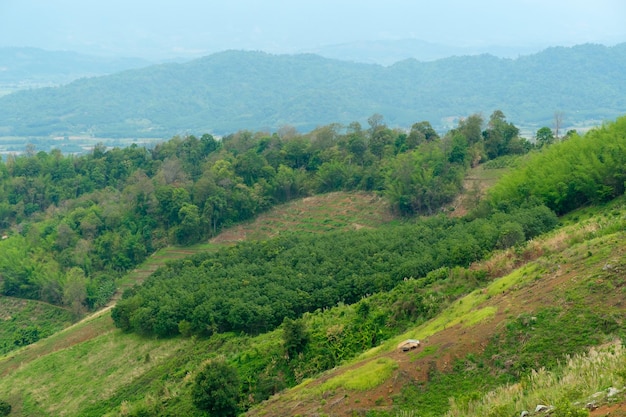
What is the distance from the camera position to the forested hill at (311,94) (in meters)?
150

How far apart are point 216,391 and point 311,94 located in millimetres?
146572

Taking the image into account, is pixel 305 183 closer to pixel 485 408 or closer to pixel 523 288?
pixel 523 288

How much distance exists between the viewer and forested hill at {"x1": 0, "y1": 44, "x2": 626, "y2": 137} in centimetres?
15012

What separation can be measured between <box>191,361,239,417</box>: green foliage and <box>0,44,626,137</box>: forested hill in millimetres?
121994

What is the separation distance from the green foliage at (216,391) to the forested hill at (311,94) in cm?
12199

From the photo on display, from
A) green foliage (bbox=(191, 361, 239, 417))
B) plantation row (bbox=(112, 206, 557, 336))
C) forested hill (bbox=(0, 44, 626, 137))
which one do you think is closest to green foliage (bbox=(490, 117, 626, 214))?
plantation row (bbox=(112, 206, 557, 336))

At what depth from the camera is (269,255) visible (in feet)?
112

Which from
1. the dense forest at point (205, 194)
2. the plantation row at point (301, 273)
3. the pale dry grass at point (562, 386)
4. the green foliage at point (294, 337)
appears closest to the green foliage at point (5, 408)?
the plantation row at point (301, 273)

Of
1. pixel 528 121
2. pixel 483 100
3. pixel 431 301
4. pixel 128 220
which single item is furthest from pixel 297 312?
pixel 483 100

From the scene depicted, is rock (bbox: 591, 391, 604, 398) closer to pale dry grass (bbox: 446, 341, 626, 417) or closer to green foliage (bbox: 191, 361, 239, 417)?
pale dry grass (bbox: 446, 341, 626, 417)

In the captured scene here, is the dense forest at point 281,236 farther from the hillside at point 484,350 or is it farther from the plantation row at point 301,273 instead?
the hillside at point 484,350

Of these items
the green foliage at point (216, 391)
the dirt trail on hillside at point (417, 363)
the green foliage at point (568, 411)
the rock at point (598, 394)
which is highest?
the green foliage at point (568, 411)

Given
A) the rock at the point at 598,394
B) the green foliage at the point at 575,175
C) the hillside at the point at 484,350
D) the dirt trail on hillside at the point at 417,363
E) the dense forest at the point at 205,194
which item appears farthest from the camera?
the dense forest at the point at 205,194

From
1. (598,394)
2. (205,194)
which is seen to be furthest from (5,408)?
(598,394)
